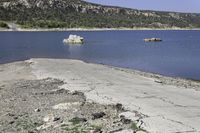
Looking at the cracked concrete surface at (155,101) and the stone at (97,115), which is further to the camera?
the stone at (97,115)

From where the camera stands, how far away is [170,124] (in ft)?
46.9

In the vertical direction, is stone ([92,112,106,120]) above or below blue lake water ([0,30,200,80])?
above

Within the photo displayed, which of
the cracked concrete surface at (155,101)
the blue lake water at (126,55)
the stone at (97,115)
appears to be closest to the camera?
the cracked concrete surface at (155,101)

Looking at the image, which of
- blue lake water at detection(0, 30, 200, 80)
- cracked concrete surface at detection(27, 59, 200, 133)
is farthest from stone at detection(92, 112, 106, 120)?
blue lake water at detection(0, 30, 200, 80)

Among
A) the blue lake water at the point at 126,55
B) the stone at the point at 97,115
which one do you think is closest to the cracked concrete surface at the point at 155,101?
the stone at the point at 97,115

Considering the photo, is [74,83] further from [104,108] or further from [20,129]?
[20,129]

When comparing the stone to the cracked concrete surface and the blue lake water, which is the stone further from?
the blue lake water

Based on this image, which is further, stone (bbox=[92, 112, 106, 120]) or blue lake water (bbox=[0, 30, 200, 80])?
blue lake water (bbox=[0, 30, 200, 80])

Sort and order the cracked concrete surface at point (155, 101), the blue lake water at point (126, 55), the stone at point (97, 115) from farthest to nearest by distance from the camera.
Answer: the blue lake water at point (126, 55)
the stone at point (97, 115)
the cracked concrete surface at point (155, 101)

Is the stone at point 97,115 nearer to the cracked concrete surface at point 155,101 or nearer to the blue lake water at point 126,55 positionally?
the cracked concrete surface at point 155,101

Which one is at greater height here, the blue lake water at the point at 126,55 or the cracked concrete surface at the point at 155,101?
the cracked concrete surface at the point at 155,101

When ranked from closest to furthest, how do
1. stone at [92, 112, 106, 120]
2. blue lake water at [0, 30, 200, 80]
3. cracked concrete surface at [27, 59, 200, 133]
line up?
1. cracked concrete surface at [27, 59, 200, 133]
2. stone at [92, 112, 106, 120]
3. blue lake water at [0, 30, 200, 80]

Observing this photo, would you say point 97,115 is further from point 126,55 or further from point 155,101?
point 126,55

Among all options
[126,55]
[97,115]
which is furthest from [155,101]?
[126,55]
